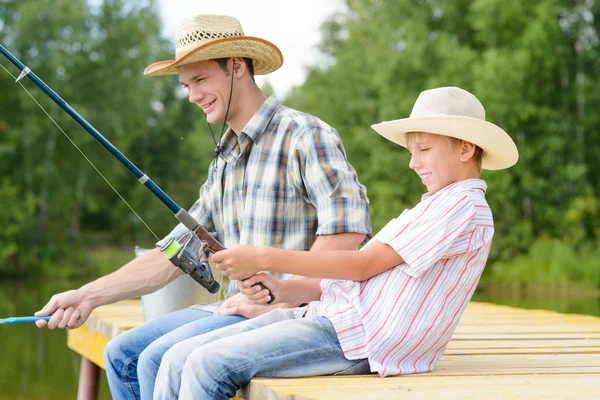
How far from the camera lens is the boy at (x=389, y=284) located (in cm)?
222

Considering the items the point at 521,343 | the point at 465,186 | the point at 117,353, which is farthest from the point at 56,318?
the point at 521,343

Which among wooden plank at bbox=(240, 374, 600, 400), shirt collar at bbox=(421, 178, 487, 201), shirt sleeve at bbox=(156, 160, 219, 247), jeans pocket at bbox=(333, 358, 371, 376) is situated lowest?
wooden plank at bbox=(240, 374, 600, 400)

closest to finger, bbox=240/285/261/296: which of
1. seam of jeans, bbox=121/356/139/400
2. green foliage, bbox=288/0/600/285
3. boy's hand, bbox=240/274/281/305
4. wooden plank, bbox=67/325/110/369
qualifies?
boy's hand, bbox=240/274/281/305

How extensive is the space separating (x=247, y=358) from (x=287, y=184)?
0.69 m

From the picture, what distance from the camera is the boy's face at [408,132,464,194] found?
2.34 metres

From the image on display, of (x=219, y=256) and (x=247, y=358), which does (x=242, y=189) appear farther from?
(x=247, y=358)

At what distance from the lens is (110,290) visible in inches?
115

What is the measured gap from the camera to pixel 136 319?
4090mm

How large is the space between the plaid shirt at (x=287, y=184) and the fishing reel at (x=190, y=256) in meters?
0.30

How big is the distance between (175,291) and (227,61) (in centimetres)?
102

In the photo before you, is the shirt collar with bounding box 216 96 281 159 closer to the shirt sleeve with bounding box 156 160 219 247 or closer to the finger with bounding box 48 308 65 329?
the shirt sleeve with bounding box 156 160 219 247

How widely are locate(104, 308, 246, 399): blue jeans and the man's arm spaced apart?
0.14 meters

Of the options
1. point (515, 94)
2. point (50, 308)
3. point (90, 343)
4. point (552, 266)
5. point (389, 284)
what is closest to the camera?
point (389, 284)

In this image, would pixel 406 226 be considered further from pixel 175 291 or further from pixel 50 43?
pixel 50 43
